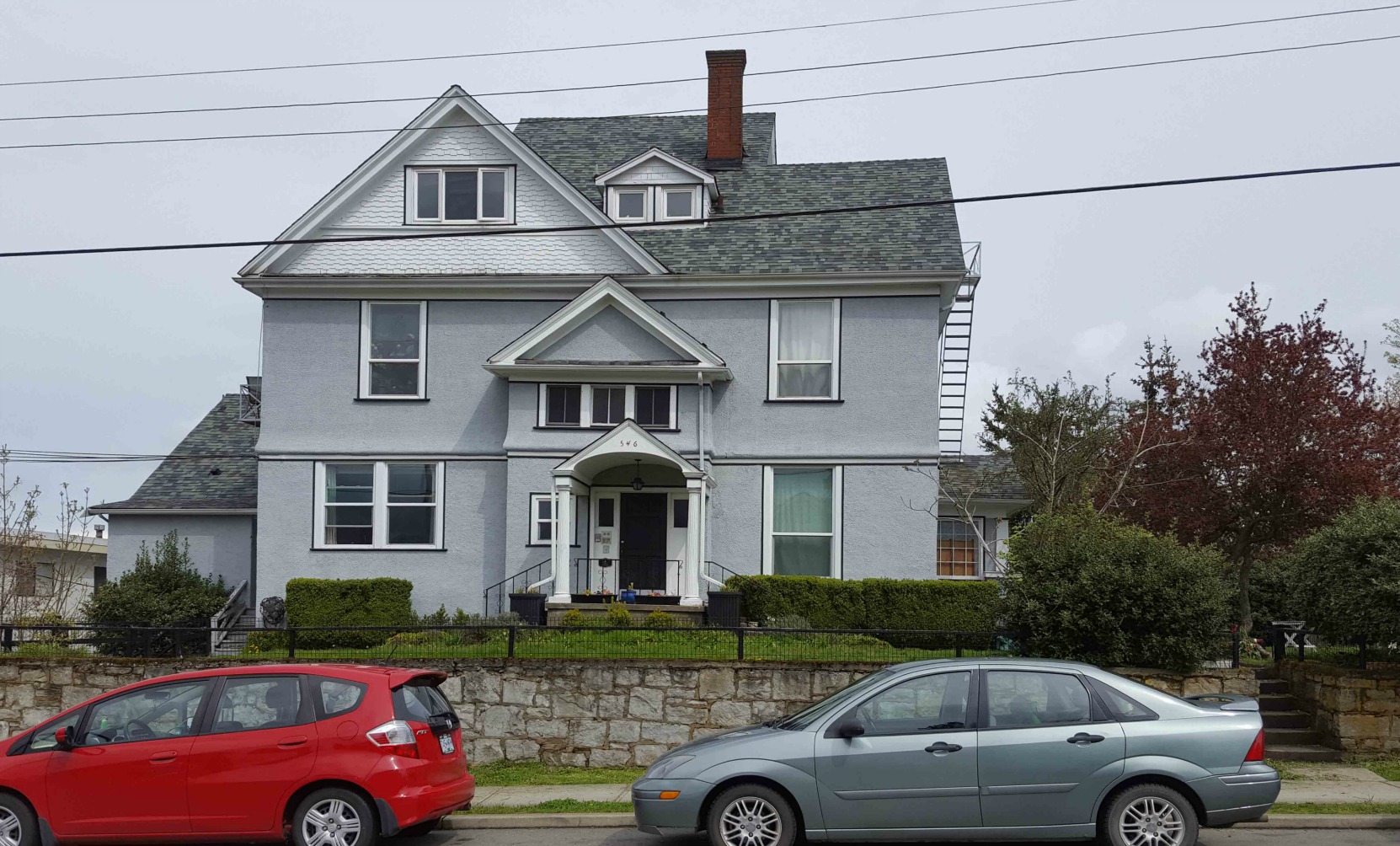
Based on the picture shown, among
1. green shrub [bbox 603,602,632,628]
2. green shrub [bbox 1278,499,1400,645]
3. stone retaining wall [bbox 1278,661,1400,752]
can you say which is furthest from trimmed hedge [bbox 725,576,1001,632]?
stone retaining wall [bbox 1278,661,1400,752]

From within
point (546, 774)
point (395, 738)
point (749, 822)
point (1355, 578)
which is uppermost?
point (1355, 578)

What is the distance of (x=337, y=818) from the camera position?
10.2m

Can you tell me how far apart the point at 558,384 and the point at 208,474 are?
8.16m

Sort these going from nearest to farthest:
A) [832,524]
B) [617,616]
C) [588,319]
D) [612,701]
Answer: [612,701]
[617,616]
[588,319]
[832,524]

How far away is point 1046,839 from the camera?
32.0ft

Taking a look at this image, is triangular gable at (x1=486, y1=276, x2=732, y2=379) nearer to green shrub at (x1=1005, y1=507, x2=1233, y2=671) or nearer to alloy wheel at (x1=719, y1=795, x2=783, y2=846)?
green shrub at (x1=1005, y1=507, x2=1233, y2=671)

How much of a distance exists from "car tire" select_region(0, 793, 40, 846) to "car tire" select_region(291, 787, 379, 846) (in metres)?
2.32

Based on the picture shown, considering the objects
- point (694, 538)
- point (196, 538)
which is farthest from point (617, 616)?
point (196, 538)

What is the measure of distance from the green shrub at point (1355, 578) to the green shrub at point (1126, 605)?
1.05 meters

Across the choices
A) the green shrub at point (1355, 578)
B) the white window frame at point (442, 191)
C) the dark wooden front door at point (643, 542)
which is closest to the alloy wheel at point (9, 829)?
the dark wooden front door at point (643, 542)

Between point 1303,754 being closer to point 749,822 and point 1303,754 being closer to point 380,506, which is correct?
point 749,822

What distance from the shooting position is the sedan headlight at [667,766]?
1008cm

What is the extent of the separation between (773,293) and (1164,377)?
9.62 m

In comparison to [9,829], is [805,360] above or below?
above
